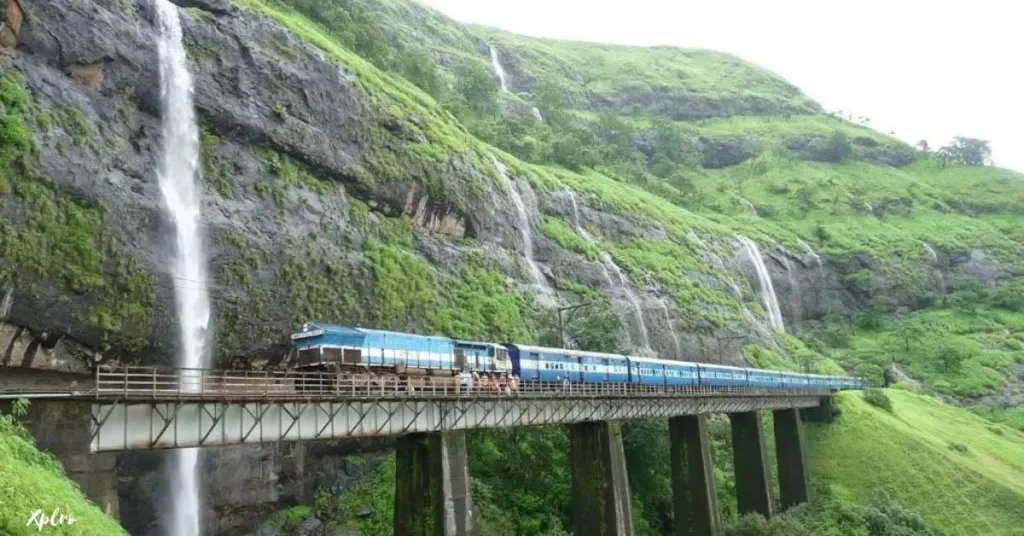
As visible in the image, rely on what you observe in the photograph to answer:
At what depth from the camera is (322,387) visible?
81.2 feet

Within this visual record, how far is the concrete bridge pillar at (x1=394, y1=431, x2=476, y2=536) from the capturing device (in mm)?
26312

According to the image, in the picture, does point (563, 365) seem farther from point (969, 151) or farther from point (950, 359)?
point (969, 151)

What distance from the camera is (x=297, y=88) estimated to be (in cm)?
4784

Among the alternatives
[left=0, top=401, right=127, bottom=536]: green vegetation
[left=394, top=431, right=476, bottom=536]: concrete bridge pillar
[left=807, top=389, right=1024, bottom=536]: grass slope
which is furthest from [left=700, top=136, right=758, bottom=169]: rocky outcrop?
[left=0, top=401, right=127, bottom=536]: green vegetation

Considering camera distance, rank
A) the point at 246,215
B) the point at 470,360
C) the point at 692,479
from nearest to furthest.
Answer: the point at 470,360, the point at 246,215, the point at 692,479

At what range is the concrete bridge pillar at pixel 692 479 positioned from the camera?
39.9 meters

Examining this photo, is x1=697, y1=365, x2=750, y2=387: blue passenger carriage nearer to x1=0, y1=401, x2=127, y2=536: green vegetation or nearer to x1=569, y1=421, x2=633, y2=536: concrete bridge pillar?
x1=569, y1=421, x2=633, y2=536: concrete bridge pillar

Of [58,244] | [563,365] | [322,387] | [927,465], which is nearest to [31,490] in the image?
[322,387]

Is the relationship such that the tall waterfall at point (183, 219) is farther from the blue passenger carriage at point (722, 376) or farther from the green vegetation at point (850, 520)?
the blue passenger carriage at point (722, 376)

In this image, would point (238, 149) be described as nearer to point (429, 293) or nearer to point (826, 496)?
point (429, 293)

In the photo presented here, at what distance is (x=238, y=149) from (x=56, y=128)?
9.97 m

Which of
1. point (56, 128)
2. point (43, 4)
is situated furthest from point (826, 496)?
point (43, 4)

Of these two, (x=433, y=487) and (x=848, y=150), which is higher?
(x=848, y=150)

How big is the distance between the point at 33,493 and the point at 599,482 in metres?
25.6
